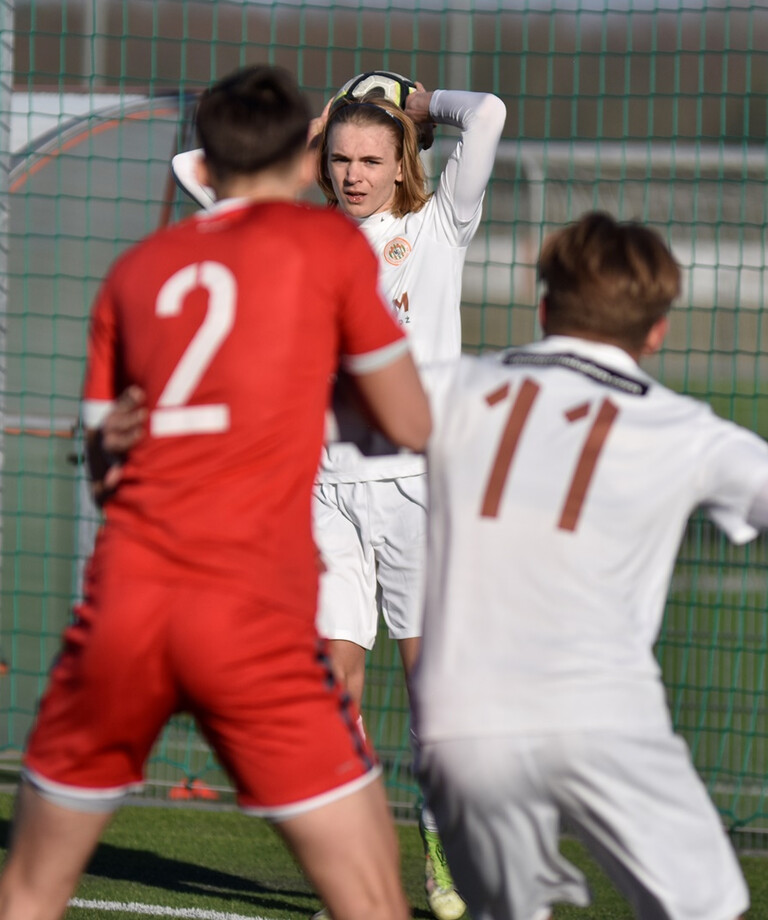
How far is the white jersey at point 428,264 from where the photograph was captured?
4.08m

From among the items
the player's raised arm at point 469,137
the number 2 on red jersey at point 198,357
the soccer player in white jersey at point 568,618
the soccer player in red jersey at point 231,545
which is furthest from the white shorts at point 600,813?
the player's raised arm at point 469,137

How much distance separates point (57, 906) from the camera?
2250 millimetres

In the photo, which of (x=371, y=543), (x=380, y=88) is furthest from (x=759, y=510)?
(x=380, y=88)

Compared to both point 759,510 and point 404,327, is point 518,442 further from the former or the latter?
point 404,327

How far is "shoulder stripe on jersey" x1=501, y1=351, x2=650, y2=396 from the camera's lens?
225cm

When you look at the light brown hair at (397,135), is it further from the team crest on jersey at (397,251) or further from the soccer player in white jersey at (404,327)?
the team crest on jersey at (397,251)

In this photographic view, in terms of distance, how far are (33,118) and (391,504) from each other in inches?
131

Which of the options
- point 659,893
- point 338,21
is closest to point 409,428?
point 659,893

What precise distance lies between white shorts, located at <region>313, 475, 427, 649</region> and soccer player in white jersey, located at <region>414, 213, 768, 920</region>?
1938 millimetres

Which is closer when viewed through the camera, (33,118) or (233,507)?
(233,507)

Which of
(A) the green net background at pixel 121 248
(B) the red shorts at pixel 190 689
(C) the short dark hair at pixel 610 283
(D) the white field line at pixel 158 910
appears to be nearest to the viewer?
(B) the red shorts at pixel 190 689

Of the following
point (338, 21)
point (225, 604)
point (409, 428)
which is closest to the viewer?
point (225, 604)

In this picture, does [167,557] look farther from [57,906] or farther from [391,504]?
[391,504]

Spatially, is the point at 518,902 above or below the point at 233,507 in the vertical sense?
below
